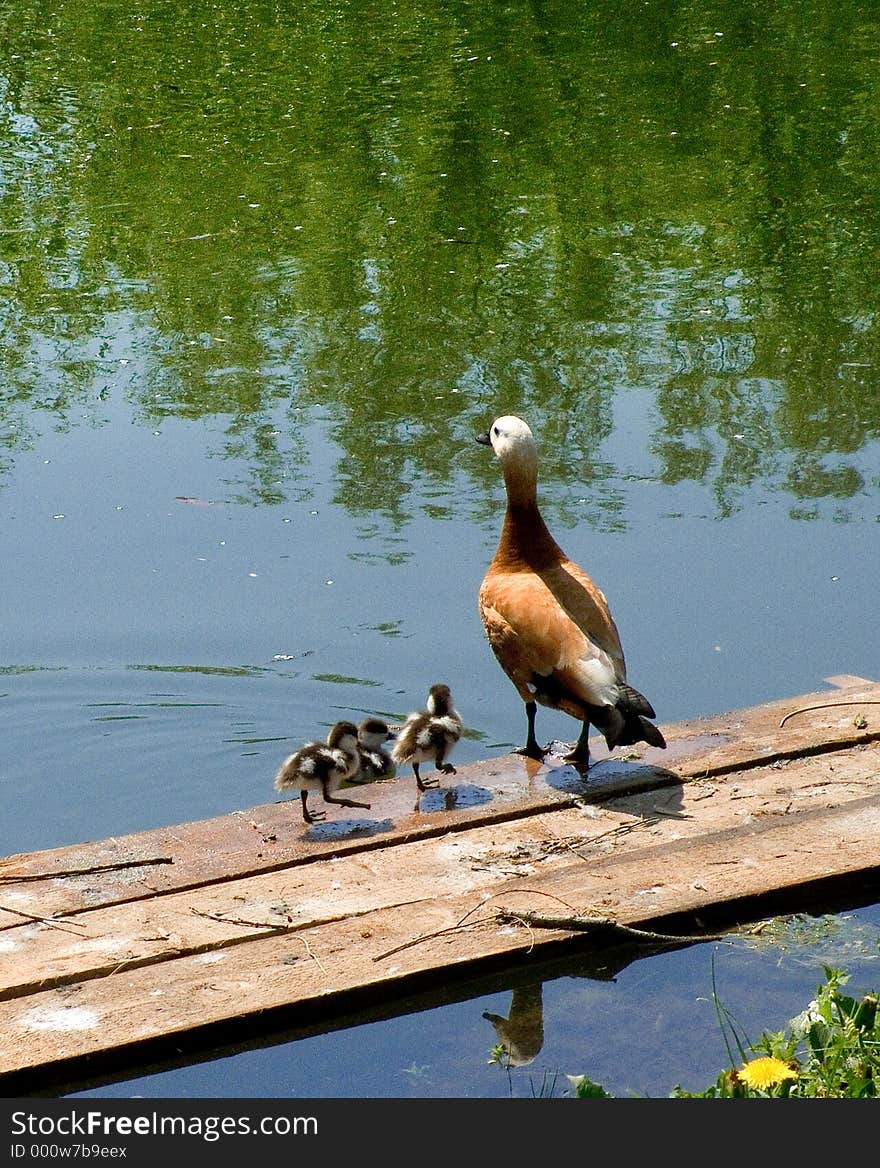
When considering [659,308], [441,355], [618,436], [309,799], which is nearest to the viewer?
[309,799]

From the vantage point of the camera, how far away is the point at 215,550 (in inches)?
336

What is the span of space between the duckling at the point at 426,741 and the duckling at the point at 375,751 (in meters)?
0.30

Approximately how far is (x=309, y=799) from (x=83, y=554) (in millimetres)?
3160

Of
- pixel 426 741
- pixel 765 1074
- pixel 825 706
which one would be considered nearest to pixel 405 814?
pixel 426 741

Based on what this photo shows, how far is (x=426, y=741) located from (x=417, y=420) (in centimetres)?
441

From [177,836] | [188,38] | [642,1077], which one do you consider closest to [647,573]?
[177,836]

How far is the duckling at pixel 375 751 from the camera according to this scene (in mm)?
6516

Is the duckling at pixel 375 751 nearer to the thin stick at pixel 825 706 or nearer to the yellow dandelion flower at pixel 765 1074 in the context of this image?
the thin stick at pixel 825 706

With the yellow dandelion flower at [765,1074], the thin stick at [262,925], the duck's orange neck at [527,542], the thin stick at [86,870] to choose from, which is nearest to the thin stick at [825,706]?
the duck's orange neck at [527,542]

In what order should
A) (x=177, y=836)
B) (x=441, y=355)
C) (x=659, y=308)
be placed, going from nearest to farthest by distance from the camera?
1. (x=177, y=836)
2. (x=441, y=355)
3. (x=659, y=308)
